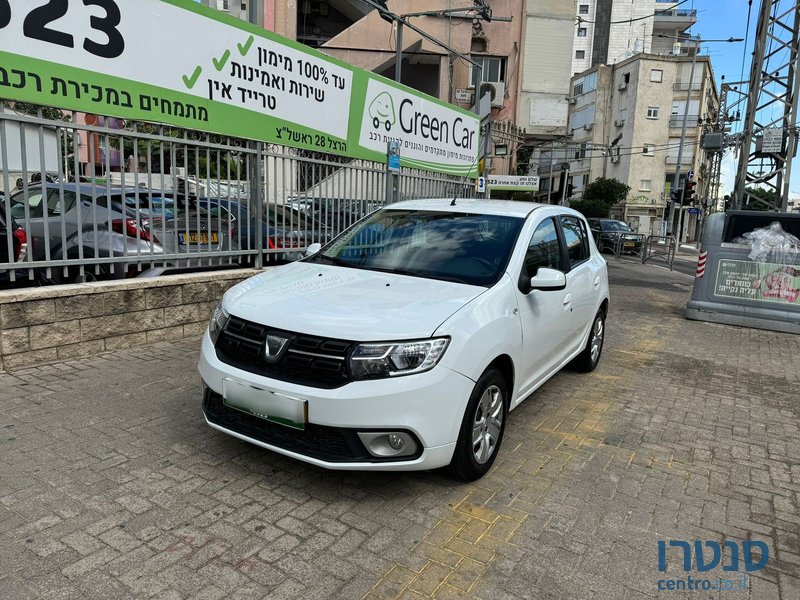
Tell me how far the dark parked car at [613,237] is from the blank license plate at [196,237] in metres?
20.0

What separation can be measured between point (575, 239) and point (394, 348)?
3.06 meters

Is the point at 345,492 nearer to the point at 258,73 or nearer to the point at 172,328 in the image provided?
the point at 172,328

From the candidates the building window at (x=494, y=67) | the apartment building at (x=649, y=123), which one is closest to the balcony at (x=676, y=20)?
the apartment building at (x=649, y=123)

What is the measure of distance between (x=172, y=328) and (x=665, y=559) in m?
5.03

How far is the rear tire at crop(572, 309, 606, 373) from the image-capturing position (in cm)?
575

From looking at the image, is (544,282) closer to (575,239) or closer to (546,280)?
(546,280)

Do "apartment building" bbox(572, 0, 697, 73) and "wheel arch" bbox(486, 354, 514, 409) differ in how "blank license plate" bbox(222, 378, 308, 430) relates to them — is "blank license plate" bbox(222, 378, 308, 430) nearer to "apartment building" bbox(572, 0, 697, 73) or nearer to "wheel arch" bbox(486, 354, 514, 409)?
"wheel arch" bbox(486, 354, 514, 409)

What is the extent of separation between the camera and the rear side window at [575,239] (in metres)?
5.07

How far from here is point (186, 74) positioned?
5.92 meters

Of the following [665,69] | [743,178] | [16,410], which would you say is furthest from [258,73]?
[665,69]

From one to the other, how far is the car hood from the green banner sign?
Result: 9.18ft

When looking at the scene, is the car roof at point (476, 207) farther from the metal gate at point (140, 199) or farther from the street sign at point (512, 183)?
the street sign at point (512, 183)

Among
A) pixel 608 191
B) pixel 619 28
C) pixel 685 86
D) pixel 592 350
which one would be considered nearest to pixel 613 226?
pixel 592 350

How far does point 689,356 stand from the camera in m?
7.06
